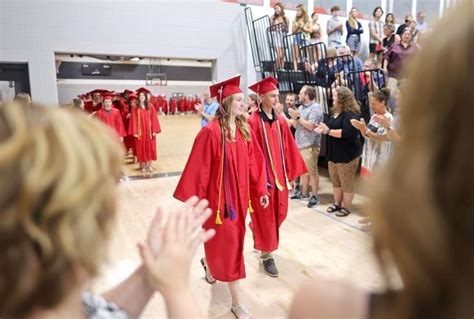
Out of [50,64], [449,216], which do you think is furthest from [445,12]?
[50,64]

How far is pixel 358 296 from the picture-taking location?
0.55 metres

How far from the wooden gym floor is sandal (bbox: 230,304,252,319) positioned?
0.05 meters

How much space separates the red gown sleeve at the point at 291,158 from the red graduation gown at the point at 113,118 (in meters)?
4.98

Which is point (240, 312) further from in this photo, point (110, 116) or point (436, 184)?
point (110, 116)

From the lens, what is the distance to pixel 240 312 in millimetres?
2643

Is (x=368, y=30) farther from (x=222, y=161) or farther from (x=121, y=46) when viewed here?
(x=222, y=161)

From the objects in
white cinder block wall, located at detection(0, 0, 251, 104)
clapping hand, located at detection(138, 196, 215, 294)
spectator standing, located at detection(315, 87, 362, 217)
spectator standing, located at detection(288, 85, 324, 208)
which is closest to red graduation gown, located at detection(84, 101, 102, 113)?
white cinder block wall, located at detection(0, 0, 251, 104)

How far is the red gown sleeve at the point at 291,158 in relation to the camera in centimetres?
361

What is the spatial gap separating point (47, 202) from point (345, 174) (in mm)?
4628

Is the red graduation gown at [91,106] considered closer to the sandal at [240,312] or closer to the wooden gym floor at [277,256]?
the wooden gym floor at [277,256]

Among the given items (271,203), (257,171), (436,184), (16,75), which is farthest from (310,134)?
(16,75)

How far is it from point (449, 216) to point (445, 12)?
26 centimetres

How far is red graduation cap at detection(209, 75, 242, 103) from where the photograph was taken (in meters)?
2.90

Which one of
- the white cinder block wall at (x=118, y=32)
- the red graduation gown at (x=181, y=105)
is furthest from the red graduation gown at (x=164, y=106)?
the white cinder block wall at (x=118, y=32)
